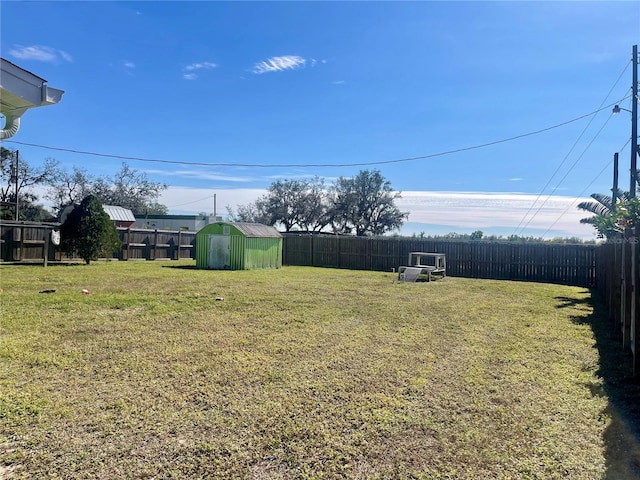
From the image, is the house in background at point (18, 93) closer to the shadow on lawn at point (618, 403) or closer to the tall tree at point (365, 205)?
the shadow on lawn at point (618, 403)

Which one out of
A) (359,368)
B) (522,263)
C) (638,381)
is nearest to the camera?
(638,381)

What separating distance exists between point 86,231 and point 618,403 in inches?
714

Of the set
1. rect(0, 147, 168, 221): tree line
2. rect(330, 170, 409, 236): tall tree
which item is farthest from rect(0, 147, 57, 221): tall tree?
rect(330, 170, 409, 236): tall tree

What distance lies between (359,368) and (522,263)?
1381cm

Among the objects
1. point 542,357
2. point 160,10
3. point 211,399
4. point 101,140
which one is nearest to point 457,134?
point 160,10

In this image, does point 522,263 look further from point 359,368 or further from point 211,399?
point 211,399

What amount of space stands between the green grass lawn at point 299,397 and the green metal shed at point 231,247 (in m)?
9.98

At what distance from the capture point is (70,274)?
12375 millimetres

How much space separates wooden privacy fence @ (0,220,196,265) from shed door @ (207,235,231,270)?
5.71 meters

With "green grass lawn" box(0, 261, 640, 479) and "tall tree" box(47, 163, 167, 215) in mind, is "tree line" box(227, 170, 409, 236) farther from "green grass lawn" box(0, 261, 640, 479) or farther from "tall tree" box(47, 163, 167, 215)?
"green grass lawn" box(0, 261, 640, 479)

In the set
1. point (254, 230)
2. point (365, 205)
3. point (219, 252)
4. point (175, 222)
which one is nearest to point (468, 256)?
point (254, 230)

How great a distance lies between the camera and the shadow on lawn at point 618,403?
2.38 metres

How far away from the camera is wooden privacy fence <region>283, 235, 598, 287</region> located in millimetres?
14516

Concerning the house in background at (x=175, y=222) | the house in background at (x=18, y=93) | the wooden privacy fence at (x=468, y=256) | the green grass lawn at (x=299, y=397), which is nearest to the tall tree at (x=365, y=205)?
the house in background at (x=175, y=222)
